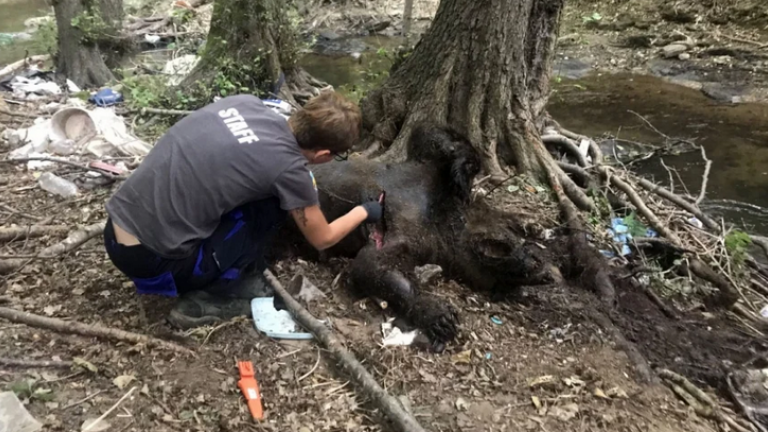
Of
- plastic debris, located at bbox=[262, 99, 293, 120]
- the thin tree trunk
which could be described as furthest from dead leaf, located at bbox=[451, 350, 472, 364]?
the thin tree trunk

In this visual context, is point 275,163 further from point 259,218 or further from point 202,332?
point 202,332

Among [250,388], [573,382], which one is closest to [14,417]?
[250,388]

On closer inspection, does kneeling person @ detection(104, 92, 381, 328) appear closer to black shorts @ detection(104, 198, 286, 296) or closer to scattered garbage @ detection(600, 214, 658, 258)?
black shorts @ detection(104, 198, 286, 296)

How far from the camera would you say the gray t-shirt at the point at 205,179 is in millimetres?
2457

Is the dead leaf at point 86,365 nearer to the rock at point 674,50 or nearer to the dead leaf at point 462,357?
the dead leaf at point 462,357

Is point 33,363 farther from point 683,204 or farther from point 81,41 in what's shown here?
point 81,41

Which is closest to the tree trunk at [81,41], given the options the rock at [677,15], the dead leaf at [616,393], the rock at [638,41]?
the dead leaf at [616,393]

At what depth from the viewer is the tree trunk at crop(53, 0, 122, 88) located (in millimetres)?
6211

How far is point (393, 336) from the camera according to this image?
2.90 meters

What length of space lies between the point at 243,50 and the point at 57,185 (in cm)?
261

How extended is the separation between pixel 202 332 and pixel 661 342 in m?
2.36

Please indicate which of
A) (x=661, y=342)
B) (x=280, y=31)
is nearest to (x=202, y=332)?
(x=661, y=342)

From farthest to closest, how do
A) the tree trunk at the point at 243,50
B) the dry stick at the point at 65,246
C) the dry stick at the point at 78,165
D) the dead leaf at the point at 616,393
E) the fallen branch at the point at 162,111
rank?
the tree trunk at the point at 243,50
the fallen branch at the point at 162,111
the dry stick at the point at 78,165
the dry stick at the point at 65,246
the dead leaf at the point at 616,393

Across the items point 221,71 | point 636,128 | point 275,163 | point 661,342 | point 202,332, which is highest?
point 275,163
